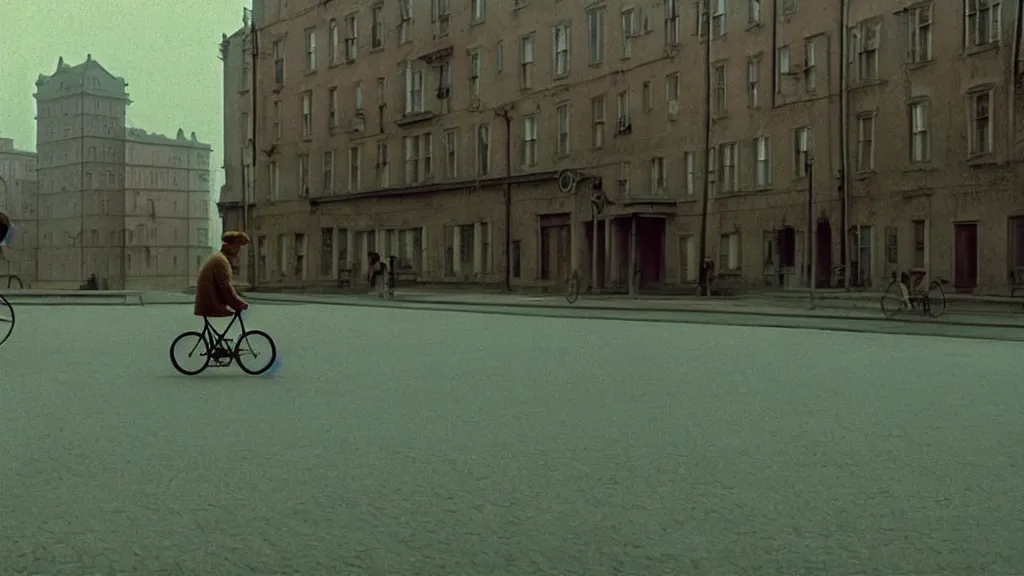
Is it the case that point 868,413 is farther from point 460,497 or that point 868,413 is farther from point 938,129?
point 938,129

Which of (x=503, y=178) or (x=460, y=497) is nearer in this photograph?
(x=460, y=497)

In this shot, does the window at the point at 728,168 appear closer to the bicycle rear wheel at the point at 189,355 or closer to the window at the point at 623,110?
the window at the point at 623,110

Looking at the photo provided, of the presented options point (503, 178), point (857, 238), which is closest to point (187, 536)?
point (857, 238)

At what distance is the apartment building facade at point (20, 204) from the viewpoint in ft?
376

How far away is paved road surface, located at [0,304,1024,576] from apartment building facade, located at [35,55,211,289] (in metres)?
101

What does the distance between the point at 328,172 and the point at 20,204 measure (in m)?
66.9

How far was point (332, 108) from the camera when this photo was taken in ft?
206

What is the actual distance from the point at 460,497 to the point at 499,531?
912 mm

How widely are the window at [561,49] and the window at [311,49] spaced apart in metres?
18.1

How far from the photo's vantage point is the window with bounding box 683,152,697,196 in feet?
142

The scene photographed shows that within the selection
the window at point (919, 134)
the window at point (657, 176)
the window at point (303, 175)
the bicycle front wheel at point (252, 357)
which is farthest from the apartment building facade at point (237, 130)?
the bicycle front wheel at point (252, 357)

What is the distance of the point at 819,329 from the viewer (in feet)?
81.4

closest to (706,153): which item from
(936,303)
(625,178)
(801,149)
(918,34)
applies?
(801,149)

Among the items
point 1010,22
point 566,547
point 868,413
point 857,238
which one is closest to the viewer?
point 566,547
